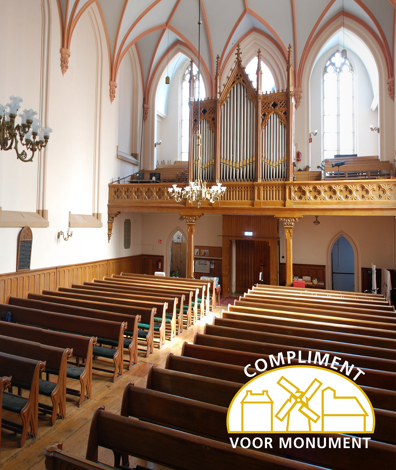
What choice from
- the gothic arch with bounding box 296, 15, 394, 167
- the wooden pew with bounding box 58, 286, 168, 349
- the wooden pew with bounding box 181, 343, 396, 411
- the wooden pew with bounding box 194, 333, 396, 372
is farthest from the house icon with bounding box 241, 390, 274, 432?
the gothic arch with bounding box 296, 15, 394, 167

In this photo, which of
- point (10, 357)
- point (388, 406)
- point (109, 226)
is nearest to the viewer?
point (388, 406)

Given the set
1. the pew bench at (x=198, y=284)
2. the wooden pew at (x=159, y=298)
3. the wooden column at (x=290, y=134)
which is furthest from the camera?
the wooden column at (x=290, y=134)

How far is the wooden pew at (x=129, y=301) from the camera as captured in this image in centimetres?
668

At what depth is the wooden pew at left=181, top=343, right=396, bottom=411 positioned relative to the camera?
113 inches

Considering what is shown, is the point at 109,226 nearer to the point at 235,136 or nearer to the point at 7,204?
the point at 7,204

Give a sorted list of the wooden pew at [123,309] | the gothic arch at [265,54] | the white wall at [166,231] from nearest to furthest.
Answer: the wooden pew at [123,309]
the gothic arch at [265,54]
the white wall at [166,231]

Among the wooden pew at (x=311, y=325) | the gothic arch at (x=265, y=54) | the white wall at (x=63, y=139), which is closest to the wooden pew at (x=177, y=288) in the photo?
the white wall at (x=63, y=139)

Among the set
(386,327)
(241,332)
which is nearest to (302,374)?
(241,332)

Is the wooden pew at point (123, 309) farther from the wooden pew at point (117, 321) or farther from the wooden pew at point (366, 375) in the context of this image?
the wooden pew at point (366, 375)

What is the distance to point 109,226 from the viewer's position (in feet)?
41.3

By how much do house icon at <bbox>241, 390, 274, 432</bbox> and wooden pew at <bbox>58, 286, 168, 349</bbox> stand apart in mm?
3726

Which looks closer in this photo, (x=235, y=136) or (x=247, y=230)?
(x=235, y=136)

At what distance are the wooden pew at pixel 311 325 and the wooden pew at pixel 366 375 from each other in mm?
1275

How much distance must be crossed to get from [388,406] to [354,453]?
2.80ft
